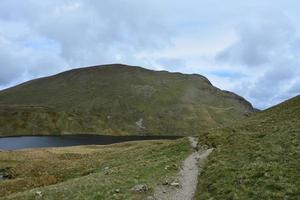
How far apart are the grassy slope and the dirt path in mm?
742

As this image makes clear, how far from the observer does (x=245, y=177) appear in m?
29.8

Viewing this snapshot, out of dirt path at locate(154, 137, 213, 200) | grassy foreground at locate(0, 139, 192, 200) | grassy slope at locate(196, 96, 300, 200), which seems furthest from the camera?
grassy foreground at locate(0, 139, 192, 200)

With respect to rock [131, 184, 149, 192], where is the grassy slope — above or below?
above

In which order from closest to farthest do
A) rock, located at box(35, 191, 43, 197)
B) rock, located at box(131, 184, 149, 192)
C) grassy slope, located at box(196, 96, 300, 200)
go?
grassy slope, located at box(196, 96, 300, 200) → rock, located at box(131, 184, 149, 192) → rock, located at box(35, 191, 43, 197)

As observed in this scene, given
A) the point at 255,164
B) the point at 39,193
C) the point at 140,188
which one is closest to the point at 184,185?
the point at 140,188

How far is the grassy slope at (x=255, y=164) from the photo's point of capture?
87.5 ft

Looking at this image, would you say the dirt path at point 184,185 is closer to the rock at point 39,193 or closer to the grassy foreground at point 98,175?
the grassy foreground at point 98,175

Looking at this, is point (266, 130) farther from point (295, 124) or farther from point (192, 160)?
point (192, 160)

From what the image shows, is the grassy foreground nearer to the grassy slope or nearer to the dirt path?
the dirt path

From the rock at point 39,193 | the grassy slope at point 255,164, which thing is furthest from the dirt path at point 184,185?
the rock at point 39,193

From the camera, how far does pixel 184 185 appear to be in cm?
3275

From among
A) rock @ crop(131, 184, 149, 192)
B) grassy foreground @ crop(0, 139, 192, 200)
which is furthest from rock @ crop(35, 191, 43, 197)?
rock @ crop(131, 184, 149, 192)

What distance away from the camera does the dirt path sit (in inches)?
1174

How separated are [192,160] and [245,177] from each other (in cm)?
1341
